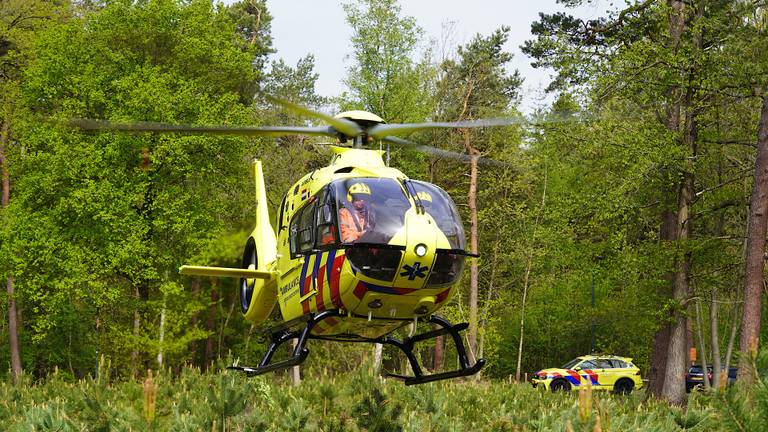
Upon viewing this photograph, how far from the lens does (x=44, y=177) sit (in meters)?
26.6

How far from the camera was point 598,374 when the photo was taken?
31.8 metres

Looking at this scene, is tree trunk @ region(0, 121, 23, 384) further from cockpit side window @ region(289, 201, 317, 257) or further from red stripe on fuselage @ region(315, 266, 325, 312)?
red stripe on fuselage @ region(315, 266, 325, 312)

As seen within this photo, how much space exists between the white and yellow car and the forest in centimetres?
174

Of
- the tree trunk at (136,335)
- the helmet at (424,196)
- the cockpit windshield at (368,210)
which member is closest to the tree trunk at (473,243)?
the tree trunk at (136,335)

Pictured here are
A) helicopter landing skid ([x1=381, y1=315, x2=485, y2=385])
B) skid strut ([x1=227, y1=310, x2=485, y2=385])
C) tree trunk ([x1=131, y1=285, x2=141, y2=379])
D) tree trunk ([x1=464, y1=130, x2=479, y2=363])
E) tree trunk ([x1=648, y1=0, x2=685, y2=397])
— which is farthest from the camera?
tree trunk ([x1=464, y1=130, x2=479, y2=363])

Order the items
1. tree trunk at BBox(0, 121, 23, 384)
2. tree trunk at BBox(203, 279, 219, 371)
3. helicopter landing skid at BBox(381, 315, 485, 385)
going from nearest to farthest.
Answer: helicopter landing skid at BBox(381, 315, 485, 385), tree trunk at BBox(0, 121, 23, 384), tree trunk at BBox(203, 279, 219, 371)

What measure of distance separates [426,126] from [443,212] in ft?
3.79

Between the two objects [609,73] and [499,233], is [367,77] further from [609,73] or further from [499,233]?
[609,73]

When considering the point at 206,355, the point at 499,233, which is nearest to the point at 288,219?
the point at 499,233

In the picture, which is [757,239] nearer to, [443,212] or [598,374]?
[443,212]

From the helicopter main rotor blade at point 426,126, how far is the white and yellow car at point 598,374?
72.0 feet

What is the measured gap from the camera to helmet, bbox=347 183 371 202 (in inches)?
362

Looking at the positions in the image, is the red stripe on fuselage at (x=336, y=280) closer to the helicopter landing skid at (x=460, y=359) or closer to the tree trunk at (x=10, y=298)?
the helicopter landing skid at (x=460, y=359)

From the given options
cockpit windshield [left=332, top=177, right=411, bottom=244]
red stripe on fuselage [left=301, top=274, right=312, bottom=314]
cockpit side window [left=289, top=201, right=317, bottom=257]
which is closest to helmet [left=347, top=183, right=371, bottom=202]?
cockpit windshield [left=332, top=177, right=411, bottom=244]
